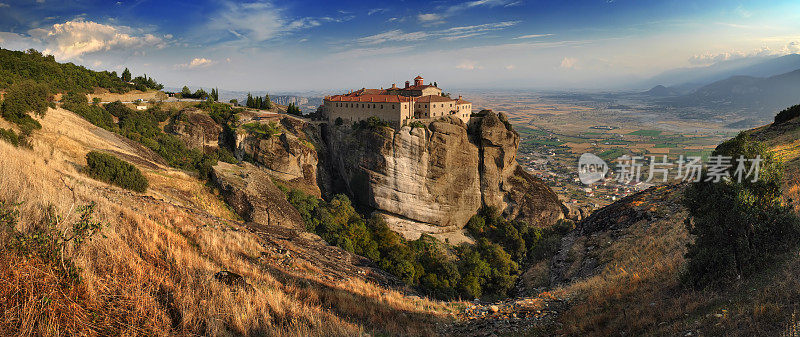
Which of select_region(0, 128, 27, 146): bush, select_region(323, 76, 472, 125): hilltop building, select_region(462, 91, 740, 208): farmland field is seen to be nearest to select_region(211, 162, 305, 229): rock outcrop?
select_region(0, 128, 27, 146): bush

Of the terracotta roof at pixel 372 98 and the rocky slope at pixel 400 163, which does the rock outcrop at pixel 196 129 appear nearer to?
the rocky slope at pixel 400 163

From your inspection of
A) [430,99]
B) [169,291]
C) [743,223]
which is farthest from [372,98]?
[169,291]

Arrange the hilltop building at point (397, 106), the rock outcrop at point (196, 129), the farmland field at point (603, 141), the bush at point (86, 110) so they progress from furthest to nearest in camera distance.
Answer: the farmland field at point (603, 141), the hilltop building at point (397, 106), the rock outcrop at point (196, 129), the bush at point (86, 110)

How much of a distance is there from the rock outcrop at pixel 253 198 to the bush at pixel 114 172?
680 centimetres

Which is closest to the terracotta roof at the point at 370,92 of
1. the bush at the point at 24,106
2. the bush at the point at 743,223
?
the bush at the point at 24,106

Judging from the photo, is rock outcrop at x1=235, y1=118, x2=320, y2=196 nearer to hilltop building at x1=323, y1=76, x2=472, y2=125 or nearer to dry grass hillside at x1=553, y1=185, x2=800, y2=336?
hilltop building at x1=323, y1=76, x2=472, y2=125

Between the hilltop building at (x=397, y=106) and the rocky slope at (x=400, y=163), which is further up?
the hilltop building at (x=397, y=106)

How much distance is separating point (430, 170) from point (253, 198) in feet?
68.2

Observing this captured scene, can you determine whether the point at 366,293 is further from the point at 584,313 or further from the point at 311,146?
the point at 311,146

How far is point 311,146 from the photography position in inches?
1597

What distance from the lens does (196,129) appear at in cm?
3678

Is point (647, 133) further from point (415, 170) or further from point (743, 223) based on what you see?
point (743, 223)

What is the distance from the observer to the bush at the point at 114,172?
602 inches

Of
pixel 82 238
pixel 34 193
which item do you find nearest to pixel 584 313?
pixel 82 238
